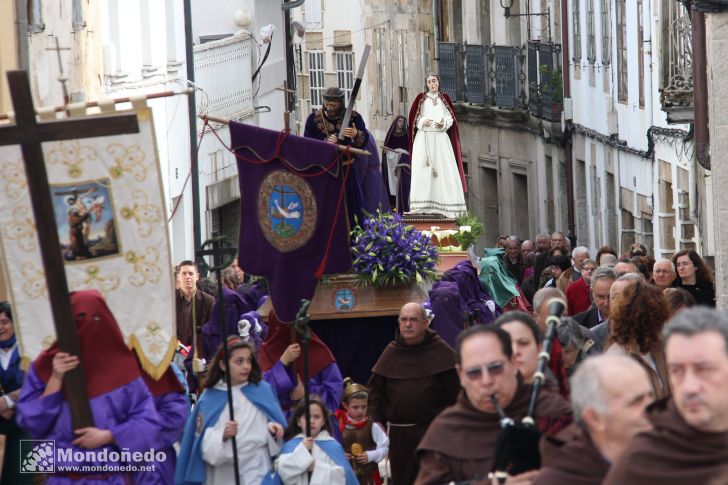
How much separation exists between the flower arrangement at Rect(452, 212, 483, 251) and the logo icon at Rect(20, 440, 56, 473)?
7807mm

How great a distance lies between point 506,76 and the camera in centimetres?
3725

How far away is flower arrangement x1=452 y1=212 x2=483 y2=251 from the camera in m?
18.3

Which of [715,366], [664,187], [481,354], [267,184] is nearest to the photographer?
[715,366]

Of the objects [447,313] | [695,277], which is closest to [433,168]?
[447,313]

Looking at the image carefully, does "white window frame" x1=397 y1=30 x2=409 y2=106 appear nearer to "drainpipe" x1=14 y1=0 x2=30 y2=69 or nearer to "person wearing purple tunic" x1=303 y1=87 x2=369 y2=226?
"person wearing purple tunic" x1=303 y1=87 x2=369 y2=226

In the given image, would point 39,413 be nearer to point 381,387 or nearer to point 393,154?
point 381,387

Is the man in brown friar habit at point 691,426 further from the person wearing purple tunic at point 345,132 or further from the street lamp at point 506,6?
the street lamp at point 506,6

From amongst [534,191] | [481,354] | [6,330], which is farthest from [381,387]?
[534,191]

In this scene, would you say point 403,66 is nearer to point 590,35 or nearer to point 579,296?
point 590,35

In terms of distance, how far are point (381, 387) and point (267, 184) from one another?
2382 millimetres

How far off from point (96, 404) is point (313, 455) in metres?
1.65

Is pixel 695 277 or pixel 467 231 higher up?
pixel 467 231

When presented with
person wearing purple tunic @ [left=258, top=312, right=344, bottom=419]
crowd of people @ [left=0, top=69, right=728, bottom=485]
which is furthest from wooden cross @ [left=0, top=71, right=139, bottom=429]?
person wearing purple tunic @ [left=258, top=312, right=344, bottom=419]

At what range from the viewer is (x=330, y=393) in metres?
12.3
